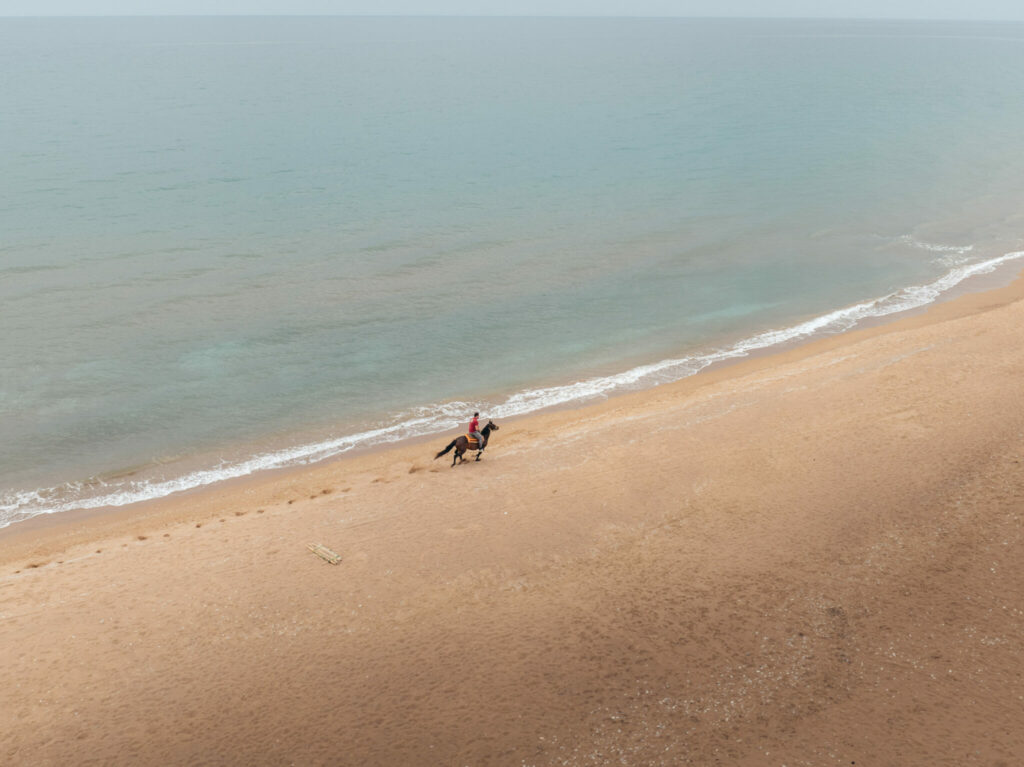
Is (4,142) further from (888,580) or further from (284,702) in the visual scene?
(888,580)

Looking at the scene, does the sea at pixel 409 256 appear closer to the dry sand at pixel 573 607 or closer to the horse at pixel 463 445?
the horse at pixel 463 445

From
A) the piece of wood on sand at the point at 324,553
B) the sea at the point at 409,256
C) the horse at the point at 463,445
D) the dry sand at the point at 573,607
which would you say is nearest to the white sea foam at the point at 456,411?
the sea at the point at 409,256

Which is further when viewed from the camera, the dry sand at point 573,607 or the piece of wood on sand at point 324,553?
the piece of wood on sand at point 324,553

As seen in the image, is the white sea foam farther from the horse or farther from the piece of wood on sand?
the piece of wood on sand

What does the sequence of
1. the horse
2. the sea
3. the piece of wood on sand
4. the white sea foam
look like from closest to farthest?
1. the piece of wood on sand
2. the horse
3. the white sea foam
4. the sea

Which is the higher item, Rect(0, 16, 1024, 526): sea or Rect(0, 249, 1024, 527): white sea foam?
Rect(0, 16, 1024, 526): sea

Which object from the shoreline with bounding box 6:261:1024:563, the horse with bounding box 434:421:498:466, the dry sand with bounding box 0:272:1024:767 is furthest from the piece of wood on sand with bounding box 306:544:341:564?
the shoreline with bounding box 6:261:1024:563


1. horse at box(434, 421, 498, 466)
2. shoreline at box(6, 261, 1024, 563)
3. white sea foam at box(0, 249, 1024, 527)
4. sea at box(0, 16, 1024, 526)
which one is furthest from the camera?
sea at box(0, 16, 1024, 526)
